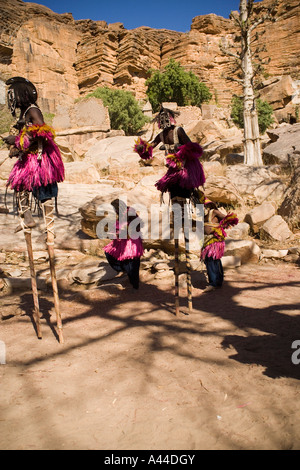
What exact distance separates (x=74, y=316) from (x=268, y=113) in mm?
23953

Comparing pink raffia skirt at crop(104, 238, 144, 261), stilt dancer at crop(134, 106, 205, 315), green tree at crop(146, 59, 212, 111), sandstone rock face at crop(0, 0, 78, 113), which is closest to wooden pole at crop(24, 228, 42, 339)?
stilt dancer at crop(134, 106, 205, 315)

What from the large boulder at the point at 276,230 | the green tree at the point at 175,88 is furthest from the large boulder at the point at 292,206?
the green tree at the point at 175,88

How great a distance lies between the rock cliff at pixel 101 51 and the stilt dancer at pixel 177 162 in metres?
35.9

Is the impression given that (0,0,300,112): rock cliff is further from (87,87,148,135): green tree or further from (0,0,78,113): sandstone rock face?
(87,87,148,135): green tree

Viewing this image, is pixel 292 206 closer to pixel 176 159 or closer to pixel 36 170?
pixel 176 159

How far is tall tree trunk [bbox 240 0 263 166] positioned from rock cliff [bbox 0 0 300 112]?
28193mm

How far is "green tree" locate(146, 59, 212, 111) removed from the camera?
33938 mm

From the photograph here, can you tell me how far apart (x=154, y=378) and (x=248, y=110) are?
11407mm

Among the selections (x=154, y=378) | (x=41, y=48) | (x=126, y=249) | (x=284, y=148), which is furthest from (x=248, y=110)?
(x=41, y=48)

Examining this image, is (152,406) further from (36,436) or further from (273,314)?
(273,314)

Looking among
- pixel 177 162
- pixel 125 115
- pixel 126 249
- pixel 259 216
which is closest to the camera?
pixel 177 162

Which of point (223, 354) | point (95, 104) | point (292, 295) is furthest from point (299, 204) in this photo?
point (95, 104)

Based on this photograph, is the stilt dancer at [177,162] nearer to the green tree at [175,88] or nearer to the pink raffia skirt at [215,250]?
the pink raffia skirt at [215,250]

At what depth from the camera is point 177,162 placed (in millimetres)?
3699
